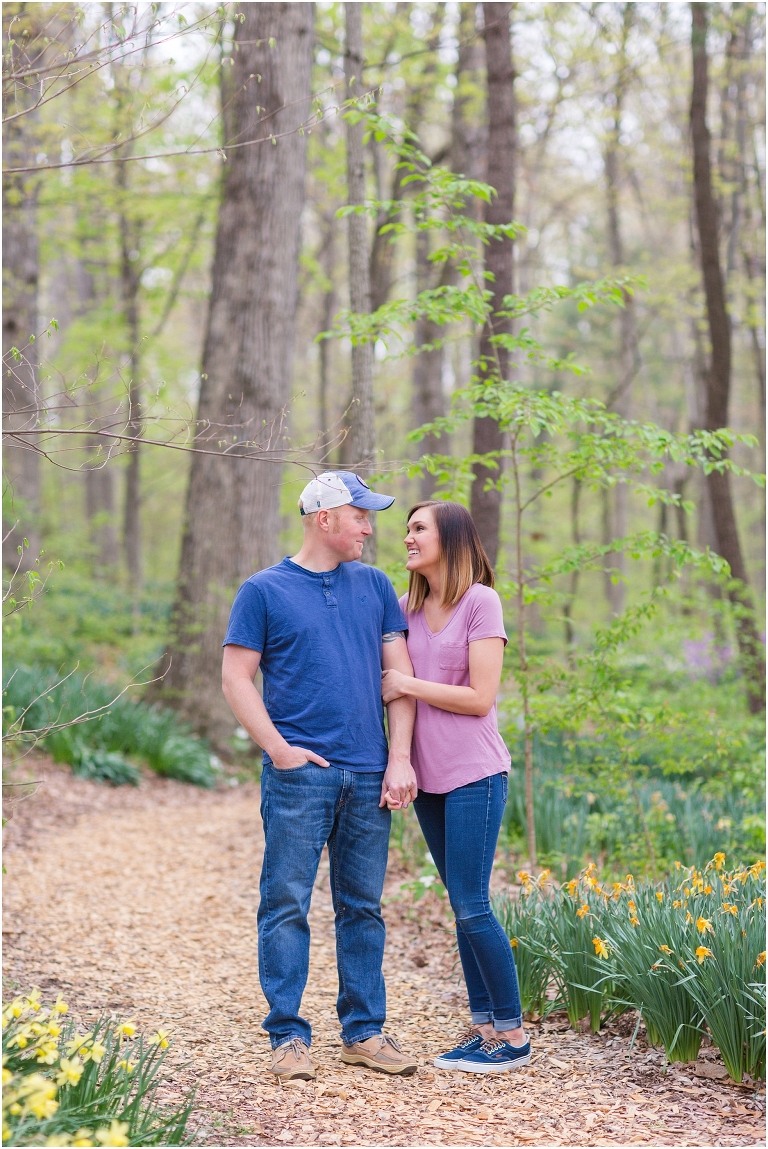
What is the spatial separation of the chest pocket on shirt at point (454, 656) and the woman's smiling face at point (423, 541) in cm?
28

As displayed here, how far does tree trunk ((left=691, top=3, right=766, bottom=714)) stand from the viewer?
8.04 meters

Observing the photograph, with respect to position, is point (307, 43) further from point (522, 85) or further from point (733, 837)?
point (522, 85)

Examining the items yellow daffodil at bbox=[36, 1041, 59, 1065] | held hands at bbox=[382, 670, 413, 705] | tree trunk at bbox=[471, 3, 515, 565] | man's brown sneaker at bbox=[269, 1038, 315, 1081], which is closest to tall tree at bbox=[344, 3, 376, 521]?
tree trunk at bbox=[471, 3, 515, 565]

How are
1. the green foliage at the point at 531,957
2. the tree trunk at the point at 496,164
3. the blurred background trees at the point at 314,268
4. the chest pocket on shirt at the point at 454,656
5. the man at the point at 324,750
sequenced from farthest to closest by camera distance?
1. the tree trunk at the point at 496,164
2. the blurred background trees at the point at 314,268
3. the green foliage at the point at 531,957
4. the chest pocket on shirt at the point at 454,656
5. the man at the point at 324,750

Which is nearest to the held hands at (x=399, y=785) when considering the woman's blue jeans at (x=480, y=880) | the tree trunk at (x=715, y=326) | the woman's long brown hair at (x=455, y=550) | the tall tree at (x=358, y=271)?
the woman's blue jeans at (x=480, y=880)

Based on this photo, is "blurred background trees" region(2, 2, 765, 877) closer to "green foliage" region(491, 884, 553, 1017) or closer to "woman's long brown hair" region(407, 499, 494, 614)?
"woman's long brown hair" region(407, 499, 494, 614)

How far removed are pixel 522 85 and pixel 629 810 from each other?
47.8ft

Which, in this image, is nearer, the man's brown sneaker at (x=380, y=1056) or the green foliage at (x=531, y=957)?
the man's brown sneaker at (x=380, y=1056)

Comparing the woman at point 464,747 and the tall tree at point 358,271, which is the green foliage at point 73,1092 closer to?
the woman at point 464,747

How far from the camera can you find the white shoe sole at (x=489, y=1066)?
3062mm

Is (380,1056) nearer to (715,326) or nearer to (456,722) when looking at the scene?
(456,722)

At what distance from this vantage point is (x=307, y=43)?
7891mm

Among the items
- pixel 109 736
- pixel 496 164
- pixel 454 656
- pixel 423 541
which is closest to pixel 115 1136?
pixel 454 656

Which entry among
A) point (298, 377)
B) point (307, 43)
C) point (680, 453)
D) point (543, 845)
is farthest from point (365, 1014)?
point (298, 377)
